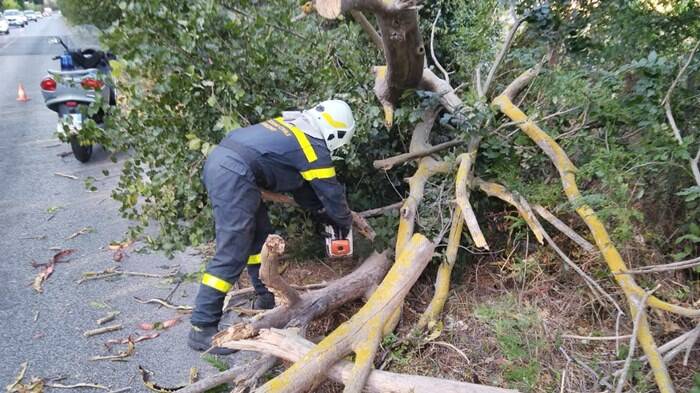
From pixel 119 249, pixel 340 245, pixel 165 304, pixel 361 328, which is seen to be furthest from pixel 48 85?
pixel 361 328

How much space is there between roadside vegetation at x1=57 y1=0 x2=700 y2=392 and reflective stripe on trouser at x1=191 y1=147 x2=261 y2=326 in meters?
0.42

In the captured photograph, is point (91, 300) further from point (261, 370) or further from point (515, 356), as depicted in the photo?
point (515, 356)

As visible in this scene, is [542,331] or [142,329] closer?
[542,331]

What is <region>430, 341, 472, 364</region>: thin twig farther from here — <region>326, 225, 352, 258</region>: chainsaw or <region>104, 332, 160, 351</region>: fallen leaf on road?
<region>104, 332, 160, 351</region>: fallen leaf on road

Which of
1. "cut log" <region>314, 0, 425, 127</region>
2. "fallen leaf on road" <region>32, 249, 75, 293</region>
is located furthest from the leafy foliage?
"fallen leaf on road" <region>32, 249, 75, 293</region>

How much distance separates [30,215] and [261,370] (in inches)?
140

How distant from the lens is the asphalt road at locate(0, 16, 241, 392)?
9.83ft

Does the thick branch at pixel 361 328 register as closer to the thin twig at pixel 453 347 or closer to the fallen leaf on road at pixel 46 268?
the thin twig at pixel 453 347

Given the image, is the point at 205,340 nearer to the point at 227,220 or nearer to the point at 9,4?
the point at 227,220

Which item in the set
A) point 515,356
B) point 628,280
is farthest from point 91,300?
point 628,280

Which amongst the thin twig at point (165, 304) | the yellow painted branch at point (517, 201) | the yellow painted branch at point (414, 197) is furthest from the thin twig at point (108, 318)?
the yellow painted branch at point (517, 201)

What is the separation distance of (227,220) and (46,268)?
6.45 feet

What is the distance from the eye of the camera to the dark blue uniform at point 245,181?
300 centimetres

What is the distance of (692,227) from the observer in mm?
2562
